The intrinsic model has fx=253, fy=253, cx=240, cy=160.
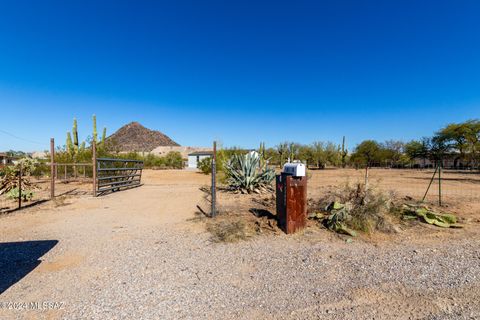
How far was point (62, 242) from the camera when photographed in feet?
15.1

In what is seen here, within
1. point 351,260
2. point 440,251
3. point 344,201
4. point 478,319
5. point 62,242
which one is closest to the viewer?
point 478,319

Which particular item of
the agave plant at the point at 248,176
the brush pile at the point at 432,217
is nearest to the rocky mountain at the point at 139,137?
the agave plant at the point at 248,176

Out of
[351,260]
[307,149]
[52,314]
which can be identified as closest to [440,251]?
[351,260]

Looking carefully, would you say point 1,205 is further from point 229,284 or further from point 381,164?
point 381,164

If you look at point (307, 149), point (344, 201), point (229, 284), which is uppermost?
point (307, 149)

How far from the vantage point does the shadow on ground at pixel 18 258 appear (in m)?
3.21

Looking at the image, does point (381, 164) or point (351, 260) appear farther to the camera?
point (381, 164)

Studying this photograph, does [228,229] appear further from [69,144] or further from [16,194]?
[69,144]

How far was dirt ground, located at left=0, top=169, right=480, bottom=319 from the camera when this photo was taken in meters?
2.54

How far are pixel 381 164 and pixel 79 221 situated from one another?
48794mm

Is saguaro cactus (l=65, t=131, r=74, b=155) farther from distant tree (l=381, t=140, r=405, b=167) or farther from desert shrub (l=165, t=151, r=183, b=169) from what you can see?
distant tree (l=381, t=140, r=405, b=167)

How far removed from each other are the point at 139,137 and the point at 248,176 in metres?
72.0

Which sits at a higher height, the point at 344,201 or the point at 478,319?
the point at 344,201

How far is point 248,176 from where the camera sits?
10422 millimetres
